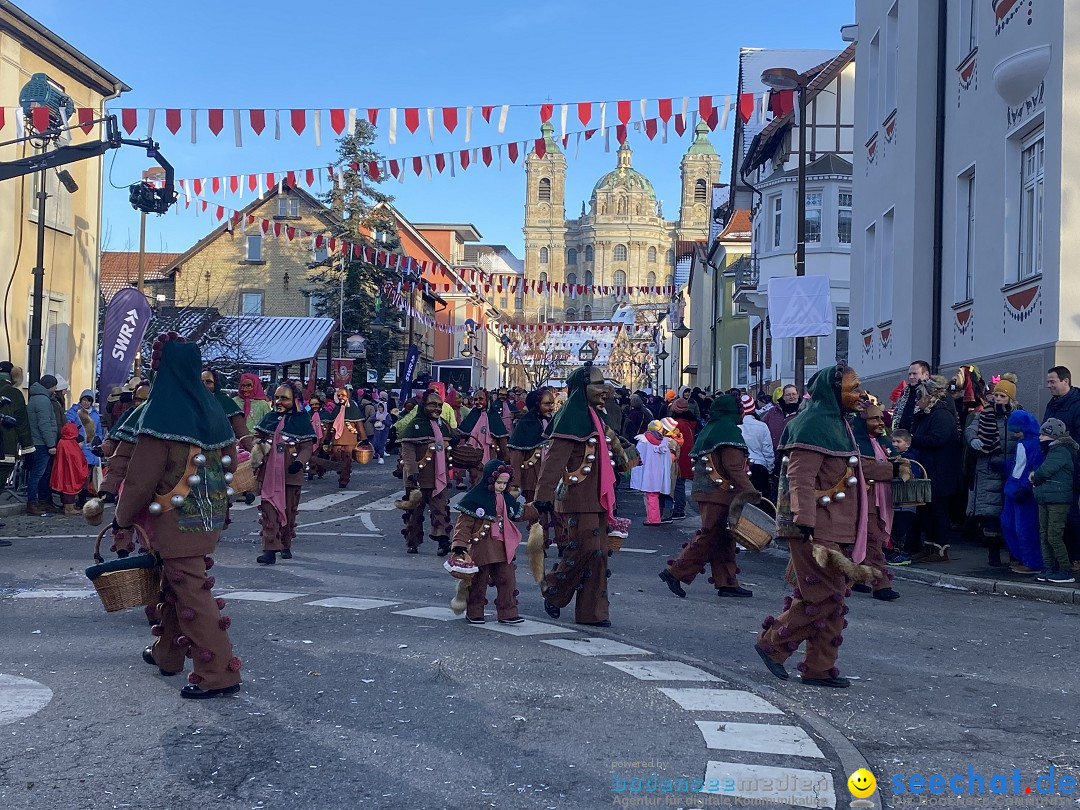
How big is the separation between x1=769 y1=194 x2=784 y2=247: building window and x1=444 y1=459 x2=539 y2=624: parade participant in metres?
25.8

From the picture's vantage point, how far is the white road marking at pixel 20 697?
5961mm

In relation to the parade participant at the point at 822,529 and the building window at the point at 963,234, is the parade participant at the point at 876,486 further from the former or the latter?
the building window at the point at 963,234

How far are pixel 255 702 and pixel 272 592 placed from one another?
12.7 feet

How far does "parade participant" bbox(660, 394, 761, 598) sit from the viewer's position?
33.5 feet

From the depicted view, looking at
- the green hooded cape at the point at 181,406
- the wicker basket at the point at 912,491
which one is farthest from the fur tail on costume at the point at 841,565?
the wicker basket at the point at 912,491

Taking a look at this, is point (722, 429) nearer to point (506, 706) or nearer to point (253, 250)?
point (506, 706)

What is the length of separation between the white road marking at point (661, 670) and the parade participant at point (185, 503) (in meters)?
2.38

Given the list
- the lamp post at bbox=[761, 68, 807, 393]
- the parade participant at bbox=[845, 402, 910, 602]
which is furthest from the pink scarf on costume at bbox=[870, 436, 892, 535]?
the lamp post at bbox=[761, 68, 807, 393]

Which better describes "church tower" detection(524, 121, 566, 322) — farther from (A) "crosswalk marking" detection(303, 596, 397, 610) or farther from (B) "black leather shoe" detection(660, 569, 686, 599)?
(A) "crosswalk marking" detection(303, 596, 397, 610)

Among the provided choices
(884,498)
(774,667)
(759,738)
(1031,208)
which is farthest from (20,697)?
(1031,208)

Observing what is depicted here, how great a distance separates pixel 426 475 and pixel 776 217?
2271 cm

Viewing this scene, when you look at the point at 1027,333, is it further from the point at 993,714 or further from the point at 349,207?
the point at 349,207

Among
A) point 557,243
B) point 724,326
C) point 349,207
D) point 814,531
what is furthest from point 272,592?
point 557,243

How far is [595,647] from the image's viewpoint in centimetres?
798
